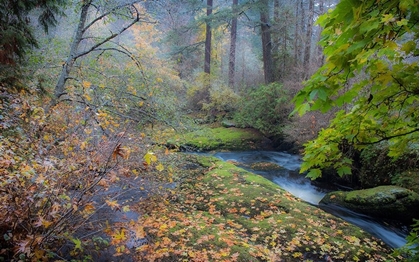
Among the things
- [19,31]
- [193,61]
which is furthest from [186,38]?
[19,31]

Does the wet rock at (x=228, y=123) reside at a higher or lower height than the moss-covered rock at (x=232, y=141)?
higher

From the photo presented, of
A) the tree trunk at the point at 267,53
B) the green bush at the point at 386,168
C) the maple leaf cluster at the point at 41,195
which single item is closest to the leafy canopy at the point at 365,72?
the maple leaf cluster at the point at 41,195

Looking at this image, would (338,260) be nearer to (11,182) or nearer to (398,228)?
(398,228)

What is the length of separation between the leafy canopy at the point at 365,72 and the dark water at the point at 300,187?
406 cm

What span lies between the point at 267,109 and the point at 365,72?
1176cm

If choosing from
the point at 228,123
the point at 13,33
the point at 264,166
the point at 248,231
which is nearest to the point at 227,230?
the point at 248,231

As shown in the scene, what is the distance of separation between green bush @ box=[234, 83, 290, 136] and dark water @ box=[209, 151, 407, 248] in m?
1.52

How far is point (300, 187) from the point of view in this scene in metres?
8.84

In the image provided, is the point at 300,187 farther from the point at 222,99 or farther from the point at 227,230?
the point at 222,99

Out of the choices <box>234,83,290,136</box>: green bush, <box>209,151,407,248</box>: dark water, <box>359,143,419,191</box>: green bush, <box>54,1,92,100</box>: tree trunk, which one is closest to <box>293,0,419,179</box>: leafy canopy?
<box>209,151,407,248</box>: dark water

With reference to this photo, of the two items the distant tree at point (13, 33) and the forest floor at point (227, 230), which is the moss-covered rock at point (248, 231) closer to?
the forest floor at point (227, 230)

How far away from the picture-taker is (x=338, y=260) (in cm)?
416

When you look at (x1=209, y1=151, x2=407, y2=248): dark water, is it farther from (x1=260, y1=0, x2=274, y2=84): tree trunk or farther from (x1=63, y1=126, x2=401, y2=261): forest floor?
(x1=260, y1=0, x2=274, y2=84): tree trunk

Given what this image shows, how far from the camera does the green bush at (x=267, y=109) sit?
42.8 ft
